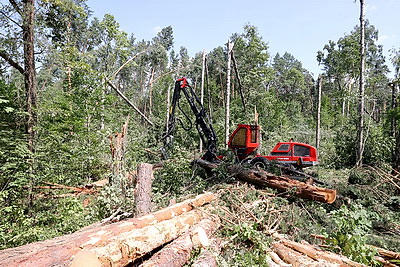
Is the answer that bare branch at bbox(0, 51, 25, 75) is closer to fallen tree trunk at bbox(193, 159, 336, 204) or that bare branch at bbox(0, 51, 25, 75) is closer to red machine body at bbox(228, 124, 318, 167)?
fallen tree trunk at bbox(193, 159, 336, 204)

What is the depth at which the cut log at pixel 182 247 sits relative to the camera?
3119 mm

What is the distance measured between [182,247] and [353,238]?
257 cm

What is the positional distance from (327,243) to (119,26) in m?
16.3

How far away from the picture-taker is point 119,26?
15.8 meters

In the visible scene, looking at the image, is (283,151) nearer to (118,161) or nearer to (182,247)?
(118,161)

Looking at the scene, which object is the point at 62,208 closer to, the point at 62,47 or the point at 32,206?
the point at 32,206

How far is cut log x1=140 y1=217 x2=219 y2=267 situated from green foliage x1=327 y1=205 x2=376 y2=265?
82.2 inches

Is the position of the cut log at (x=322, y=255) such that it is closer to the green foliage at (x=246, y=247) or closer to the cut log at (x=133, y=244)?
the green foliage at (x=246, y=247)

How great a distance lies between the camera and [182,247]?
3.53 metres

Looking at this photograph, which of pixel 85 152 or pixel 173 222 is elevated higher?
pixel 85 152

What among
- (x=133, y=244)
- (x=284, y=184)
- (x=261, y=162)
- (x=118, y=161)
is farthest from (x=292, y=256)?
(x=261, y=162)

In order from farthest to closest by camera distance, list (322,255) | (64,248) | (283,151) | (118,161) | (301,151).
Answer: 1. (283,151)
2. (301,151)
3. (118,161)
4. (322,255)
5. (64,248)

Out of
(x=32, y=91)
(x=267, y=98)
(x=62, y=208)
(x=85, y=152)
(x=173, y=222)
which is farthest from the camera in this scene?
(x=267, y=98)

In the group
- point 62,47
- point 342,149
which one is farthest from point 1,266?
point 342,149
